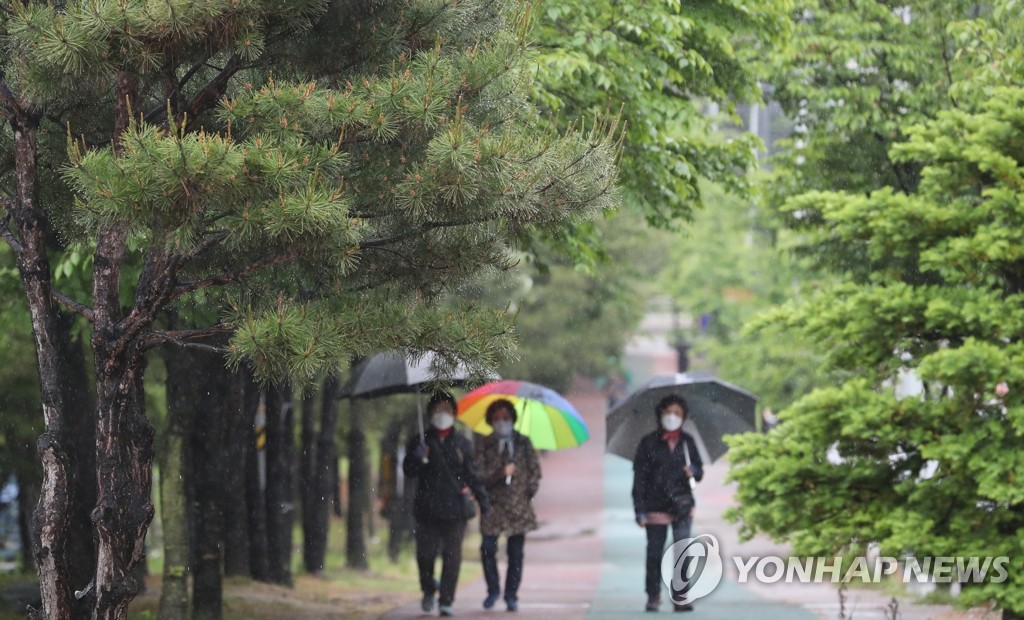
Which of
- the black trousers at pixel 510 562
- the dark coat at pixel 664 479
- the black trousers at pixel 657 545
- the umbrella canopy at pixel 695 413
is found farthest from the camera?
the umbrella canopy at pixel 695 413

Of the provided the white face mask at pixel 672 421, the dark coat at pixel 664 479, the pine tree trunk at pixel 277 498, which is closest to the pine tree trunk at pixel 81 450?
the pine tree trunk at pixel 277 498

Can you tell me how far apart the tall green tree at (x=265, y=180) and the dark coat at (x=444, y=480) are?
4312 mm

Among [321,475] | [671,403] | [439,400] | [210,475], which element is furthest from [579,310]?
[439,400]

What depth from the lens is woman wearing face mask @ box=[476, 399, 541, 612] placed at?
12.5 m

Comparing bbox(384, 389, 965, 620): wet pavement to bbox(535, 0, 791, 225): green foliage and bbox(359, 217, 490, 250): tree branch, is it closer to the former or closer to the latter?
bbox(535, 0, 791, 225): green foliage

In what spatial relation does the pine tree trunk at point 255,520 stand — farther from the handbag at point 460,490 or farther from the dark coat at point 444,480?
the handbag at point 460,490

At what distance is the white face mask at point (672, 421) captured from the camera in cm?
1248

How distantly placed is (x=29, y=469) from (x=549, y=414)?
24.4 ft

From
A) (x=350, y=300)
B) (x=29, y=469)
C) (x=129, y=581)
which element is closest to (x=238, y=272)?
(x=350, y=300)

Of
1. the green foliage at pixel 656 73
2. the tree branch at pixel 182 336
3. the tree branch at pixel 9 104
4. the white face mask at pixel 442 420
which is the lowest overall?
the white face mask at pixel 442 420

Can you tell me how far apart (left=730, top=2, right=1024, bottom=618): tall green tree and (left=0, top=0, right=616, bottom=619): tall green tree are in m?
3.07

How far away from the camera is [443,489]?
12.0 m

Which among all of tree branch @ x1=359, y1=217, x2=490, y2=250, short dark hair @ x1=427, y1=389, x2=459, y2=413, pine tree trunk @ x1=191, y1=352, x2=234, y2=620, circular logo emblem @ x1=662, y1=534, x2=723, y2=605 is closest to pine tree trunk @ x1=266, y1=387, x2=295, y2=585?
pine tree trunk @ x1=191, y1=352, x2=234, y2=620

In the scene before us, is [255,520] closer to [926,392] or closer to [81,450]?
[81,450]
